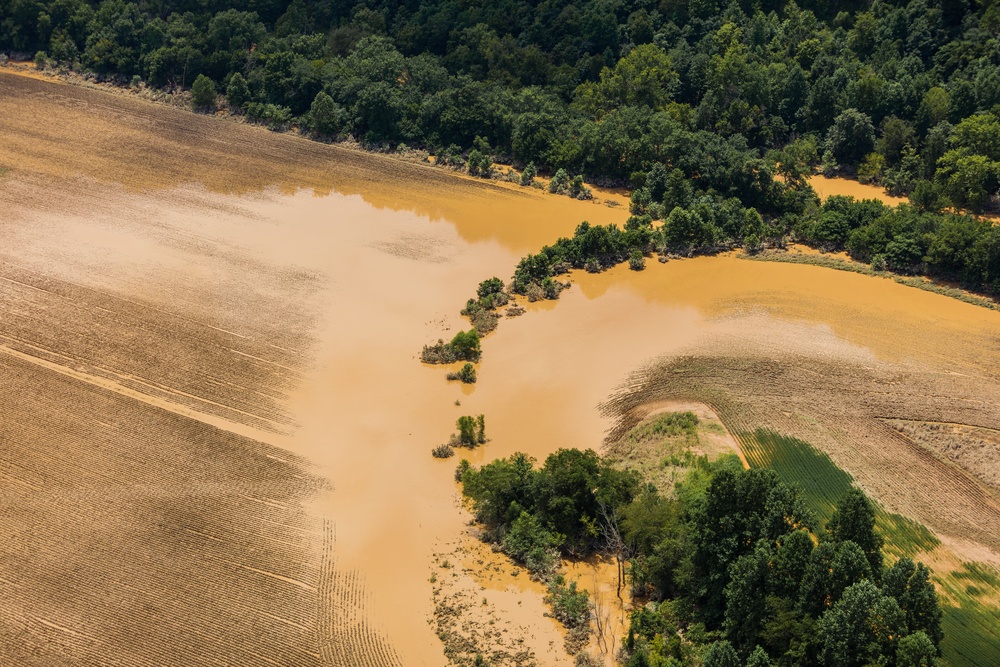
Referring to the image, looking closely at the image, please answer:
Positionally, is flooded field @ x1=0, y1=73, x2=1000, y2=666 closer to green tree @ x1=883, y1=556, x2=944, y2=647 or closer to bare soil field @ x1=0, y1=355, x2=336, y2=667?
bare soil field @ x1=0, y1=355, x2=336, y2=667

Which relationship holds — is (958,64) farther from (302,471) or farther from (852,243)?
(302,471)

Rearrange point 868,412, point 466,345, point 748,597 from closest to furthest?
point 748,597 → point 868,412 → point 466,345

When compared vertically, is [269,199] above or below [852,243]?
below

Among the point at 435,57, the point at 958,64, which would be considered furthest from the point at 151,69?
the point at 958,64

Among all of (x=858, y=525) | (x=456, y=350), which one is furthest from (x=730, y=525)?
(x=456, y=350)

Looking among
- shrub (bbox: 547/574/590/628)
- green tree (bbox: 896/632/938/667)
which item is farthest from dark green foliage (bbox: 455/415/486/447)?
green tree (bbox: 896/632/938/667)

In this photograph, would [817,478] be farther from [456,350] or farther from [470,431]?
[456,350]

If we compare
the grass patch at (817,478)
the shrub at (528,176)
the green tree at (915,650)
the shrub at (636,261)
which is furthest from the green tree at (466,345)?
the green tree at (915,650)

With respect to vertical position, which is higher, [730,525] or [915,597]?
[915,597]
